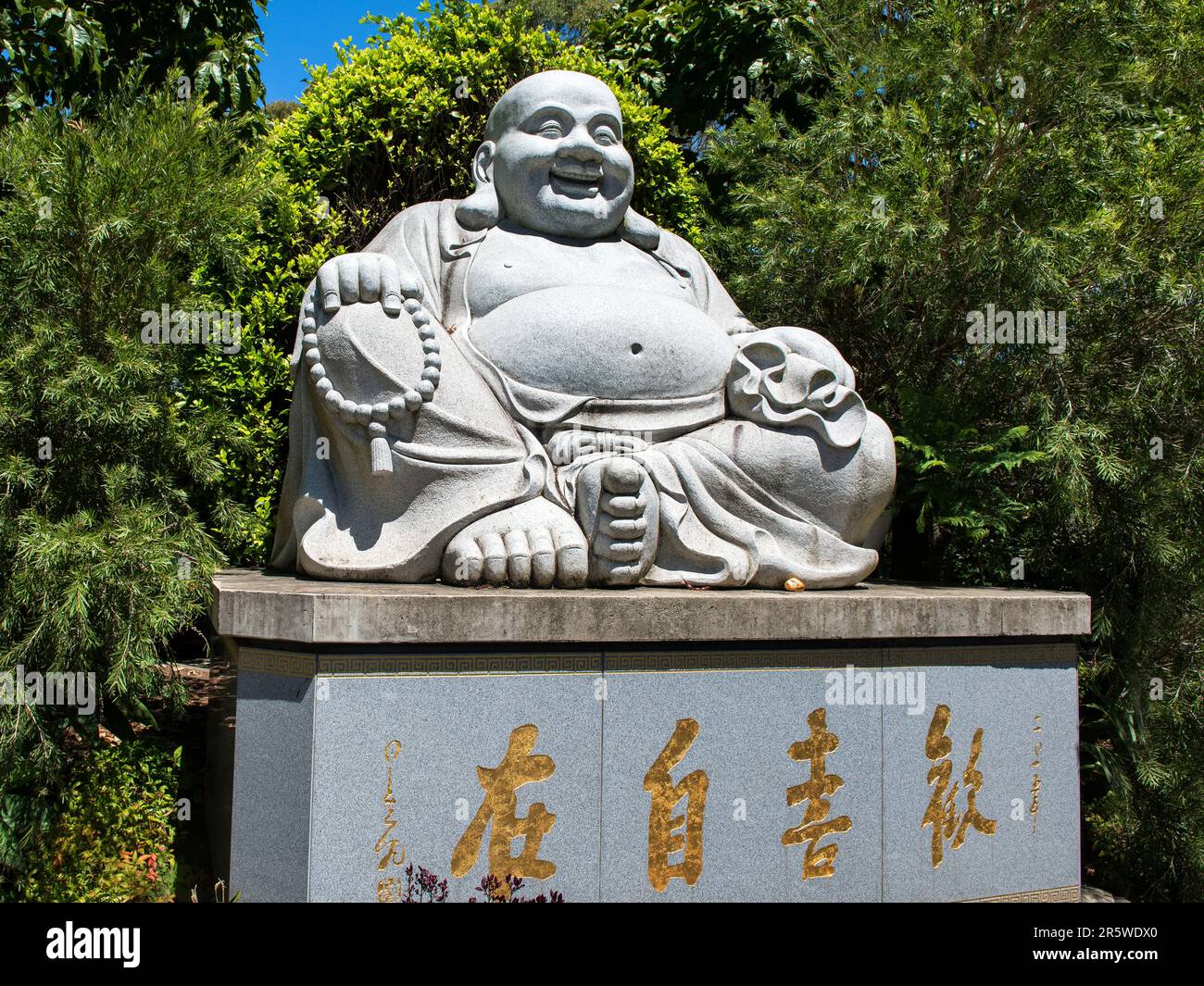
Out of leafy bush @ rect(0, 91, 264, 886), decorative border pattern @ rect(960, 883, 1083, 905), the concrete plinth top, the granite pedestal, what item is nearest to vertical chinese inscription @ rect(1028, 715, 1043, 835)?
the granite pedestal

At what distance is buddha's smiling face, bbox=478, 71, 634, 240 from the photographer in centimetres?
459

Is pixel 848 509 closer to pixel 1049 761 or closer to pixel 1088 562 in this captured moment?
pixel 1049 761

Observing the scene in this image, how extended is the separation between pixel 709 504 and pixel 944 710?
1090 millimetres

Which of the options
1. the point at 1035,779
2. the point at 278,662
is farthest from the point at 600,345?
the point at 1035,779

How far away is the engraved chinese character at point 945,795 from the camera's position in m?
3.69

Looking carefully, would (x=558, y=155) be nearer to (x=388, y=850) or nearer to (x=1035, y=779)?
(x=388, y=850)

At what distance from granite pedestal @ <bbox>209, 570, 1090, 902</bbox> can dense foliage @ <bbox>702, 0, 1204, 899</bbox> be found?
1403 millimetres

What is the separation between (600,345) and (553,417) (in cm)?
33

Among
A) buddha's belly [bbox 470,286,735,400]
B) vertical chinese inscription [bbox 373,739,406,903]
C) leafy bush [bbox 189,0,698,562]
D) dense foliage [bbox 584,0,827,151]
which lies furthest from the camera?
dense foliage [bbox 584,0,827,151]

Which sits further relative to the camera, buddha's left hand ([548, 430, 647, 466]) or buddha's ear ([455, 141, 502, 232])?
buddha's ear ([455, 141, 502, 232])

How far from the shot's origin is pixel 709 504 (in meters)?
3.95

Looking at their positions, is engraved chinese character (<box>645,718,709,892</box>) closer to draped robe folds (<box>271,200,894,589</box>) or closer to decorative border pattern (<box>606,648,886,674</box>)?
decorative border pattern (<box>606,648,886,674</box>)

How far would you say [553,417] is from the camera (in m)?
4.05

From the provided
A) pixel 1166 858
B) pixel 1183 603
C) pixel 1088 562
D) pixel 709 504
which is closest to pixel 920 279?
pixel 1088 562
